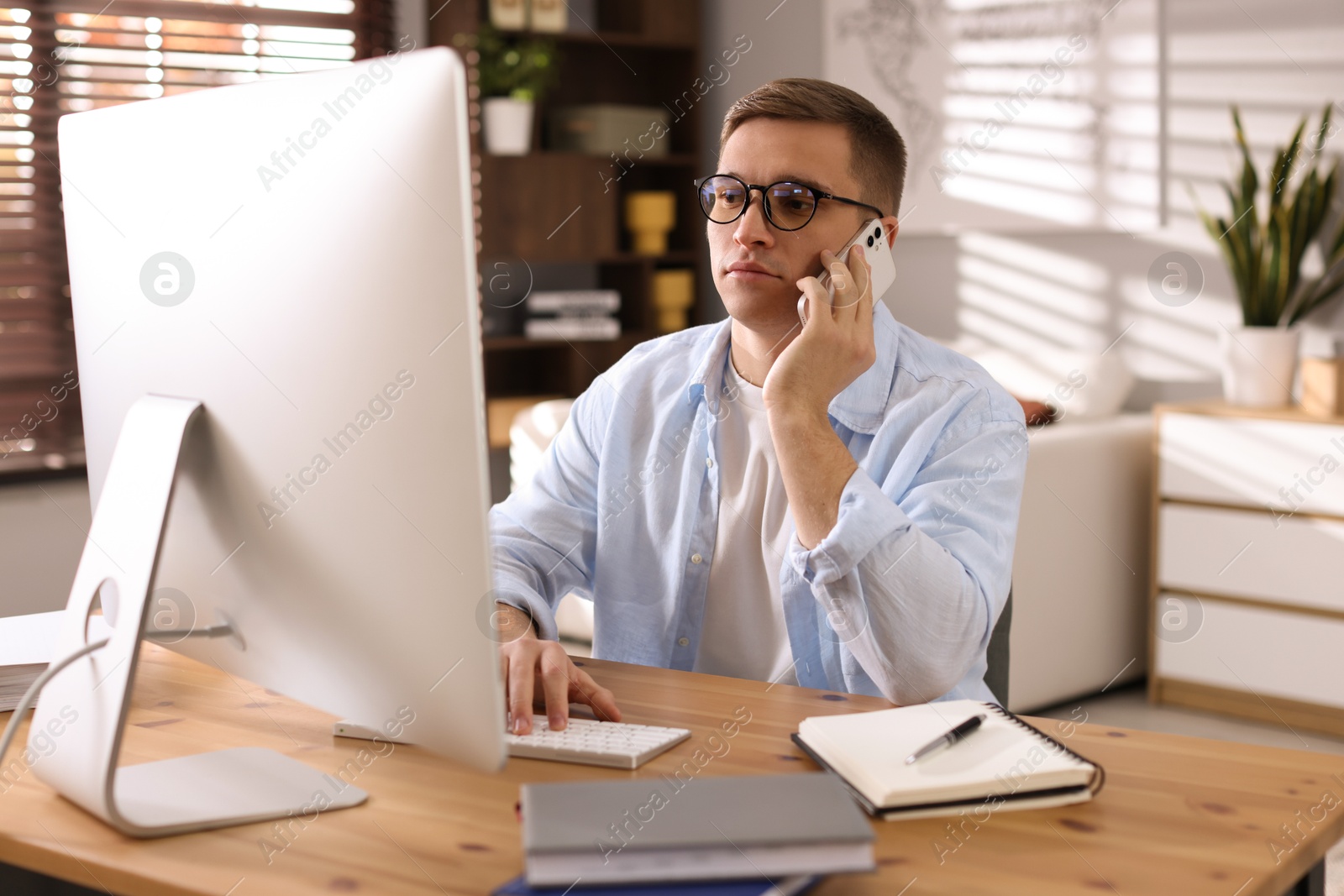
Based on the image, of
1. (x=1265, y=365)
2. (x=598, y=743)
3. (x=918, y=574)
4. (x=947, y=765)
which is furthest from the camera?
(x=1265, y=365)

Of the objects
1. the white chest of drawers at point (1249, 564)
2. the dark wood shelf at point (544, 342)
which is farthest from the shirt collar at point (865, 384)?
the dark wood shelf at point (544, 342)

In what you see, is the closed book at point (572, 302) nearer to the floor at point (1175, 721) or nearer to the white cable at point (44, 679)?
the floor at point (1175, 721)

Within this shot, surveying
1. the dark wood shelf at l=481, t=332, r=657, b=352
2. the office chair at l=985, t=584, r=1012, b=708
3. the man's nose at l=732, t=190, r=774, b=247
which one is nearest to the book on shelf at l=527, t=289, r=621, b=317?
the dark wood shelf at l=481, t=332, r=657, b=352

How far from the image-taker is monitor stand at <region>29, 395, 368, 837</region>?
94cm

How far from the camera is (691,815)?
832 mm

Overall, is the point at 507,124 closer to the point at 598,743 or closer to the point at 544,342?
the point at 544,342

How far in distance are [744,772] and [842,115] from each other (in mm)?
917

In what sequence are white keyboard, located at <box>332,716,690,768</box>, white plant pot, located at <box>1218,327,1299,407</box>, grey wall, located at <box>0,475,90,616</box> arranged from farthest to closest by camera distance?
grey wall, located at <box>0,475,90,616</box>, white plant pot, located at <box>1218,327,1299,407</box>, white keyboard, located at <box>332,716,690,768</box>

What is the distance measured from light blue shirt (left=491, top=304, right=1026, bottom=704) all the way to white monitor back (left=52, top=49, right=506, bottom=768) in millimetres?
480

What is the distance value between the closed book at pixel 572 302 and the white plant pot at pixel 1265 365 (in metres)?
2.38

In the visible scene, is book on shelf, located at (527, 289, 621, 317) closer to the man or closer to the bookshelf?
the bookshelf

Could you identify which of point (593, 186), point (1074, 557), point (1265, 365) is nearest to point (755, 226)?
point (1074, 557)

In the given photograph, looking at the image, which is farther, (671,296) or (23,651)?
(671,296)

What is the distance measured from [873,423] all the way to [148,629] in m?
0.87
